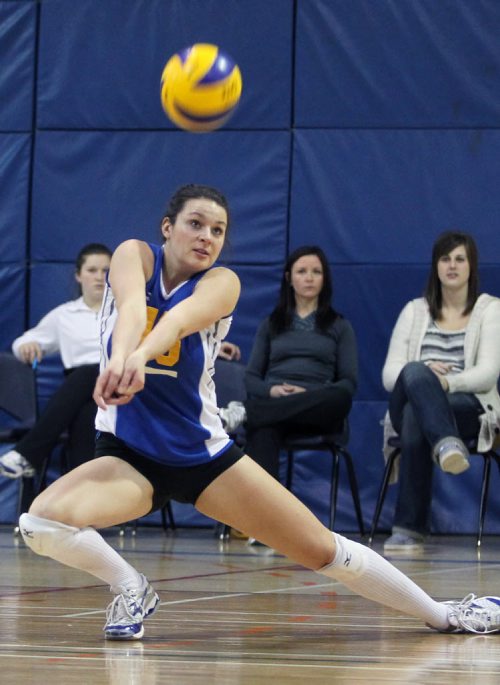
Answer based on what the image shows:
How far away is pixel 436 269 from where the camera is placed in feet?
20.5

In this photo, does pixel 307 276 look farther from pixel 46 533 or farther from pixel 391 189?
pixel 46 533

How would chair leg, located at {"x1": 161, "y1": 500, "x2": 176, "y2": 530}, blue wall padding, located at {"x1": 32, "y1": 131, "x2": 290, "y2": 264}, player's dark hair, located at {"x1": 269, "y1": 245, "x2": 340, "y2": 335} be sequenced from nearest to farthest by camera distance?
player's dark hair, located at {"x1": 269, "y1": 245, "x2": 340, "y2": 335} → chair leg, located at {"x1": 161, "y1": 500, "x2": 176, "y2": 530} → blue wall padding, located at {"x1": 32, "y1": 131, "x2": 290, "y2": 264}

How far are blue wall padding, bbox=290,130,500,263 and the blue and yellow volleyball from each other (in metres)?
3.38

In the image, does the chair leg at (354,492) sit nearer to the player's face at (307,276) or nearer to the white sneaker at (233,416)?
the white sneaker at (233,416)

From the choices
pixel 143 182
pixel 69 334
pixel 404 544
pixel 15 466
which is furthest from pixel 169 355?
pixel 143 182

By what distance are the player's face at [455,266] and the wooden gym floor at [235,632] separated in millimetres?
1592

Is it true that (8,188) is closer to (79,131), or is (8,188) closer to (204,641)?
(79,131)

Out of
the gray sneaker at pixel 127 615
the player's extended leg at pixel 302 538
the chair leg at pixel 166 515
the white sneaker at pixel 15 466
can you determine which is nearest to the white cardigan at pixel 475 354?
the chair leg at pixel 166 515

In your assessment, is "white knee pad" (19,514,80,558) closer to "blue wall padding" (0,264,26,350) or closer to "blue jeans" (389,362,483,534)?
"blue jeans" (389,362,483,534)

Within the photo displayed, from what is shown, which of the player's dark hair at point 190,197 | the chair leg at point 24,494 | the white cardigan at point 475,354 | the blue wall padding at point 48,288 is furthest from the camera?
the blue wall padding at point 48,288

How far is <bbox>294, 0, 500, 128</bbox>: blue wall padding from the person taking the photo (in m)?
7.09

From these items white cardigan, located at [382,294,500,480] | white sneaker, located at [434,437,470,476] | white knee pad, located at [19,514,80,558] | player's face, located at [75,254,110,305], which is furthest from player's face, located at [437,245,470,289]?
white knee pad, located at [19,514,80,558]

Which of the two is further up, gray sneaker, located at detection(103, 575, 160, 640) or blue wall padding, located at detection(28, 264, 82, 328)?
blue wall padding, located at detection(28, 264, 82, 328)

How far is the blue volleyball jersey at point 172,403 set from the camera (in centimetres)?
298
